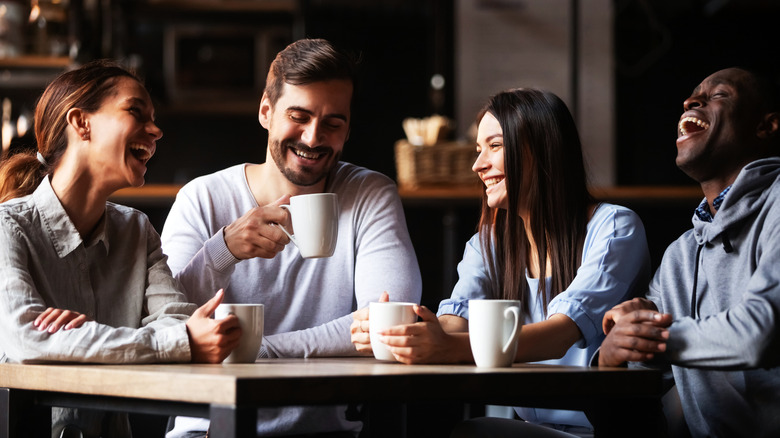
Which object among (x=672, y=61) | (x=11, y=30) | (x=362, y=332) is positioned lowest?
(x=362, y=332)

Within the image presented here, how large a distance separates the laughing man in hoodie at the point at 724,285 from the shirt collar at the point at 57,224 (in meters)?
0.84

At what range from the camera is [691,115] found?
1.71 metres

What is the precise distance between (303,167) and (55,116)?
512 mm

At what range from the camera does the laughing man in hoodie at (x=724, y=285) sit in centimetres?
134

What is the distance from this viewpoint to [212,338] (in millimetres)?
1322

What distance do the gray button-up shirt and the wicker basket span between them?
1.92 m

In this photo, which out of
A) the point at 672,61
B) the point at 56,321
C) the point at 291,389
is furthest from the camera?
the point at 672,61

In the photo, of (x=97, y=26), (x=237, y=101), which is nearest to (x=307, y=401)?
(x=97, y=26)

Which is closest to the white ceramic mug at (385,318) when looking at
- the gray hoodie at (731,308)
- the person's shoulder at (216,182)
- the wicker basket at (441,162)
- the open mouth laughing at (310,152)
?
the gray hoodie at (731,308)

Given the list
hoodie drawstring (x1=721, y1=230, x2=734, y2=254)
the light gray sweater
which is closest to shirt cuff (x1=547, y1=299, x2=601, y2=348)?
hoodie drawstring (x1=721, y1=230, x2=734, y2=254)

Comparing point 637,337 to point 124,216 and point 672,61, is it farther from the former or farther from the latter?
point 672,61

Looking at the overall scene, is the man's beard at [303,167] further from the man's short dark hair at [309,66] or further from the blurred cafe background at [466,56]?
the blurred cafe background at [466,56]

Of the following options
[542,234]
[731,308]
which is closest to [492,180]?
[542,234]

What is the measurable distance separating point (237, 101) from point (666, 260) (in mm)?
3060
